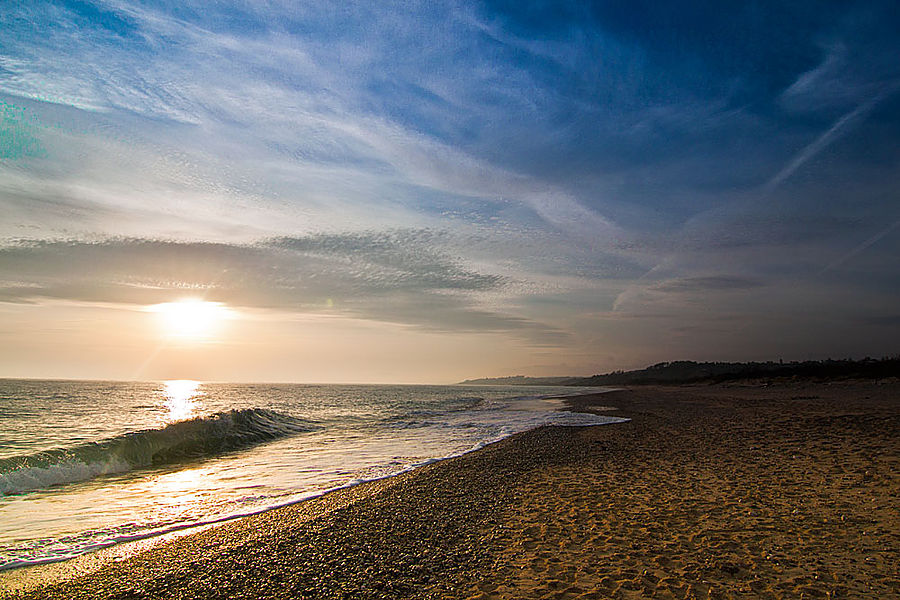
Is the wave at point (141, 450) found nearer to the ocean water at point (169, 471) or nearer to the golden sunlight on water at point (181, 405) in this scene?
the ocean water at point (169, 471)

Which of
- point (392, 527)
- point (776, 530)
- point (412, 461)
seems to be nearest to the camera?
point (776, 530)

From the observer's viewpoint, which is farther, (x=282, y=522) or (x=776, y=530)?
(x=282, y=522)

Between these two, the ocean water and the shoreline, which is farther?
the ocean water

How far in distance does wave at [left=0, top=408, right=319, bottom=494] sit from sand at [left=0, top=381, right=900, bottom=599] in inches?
396

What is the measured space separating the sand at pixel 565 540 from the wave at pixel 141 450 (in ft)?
33.0

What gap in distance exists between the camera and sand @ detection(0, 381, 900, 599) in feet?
19.4

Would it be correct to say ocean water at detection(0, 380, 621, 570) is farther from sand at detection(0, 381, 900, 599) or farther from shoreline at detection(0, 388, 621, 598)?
sand at detection(0, 381, 900, 599)

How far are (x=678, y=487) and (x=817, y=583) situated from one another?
193 inches

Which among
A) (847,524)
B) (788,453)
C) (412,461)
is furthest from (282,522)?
(788,453)

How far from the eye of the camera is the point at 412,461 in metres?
16.0

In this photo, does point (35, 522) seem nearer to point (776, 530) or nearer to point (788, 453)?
point (776, 530)

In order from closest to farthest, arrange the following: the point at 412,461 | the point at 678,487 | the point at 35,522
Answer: the point at 35,522, the point at 678,487, the point at 412,461

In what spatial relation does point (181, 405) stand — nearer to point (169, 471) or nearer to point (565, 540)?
point (169, 471)

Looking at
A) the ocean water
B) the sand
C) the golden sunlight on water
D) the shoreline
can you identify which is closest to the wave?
the ocean water
